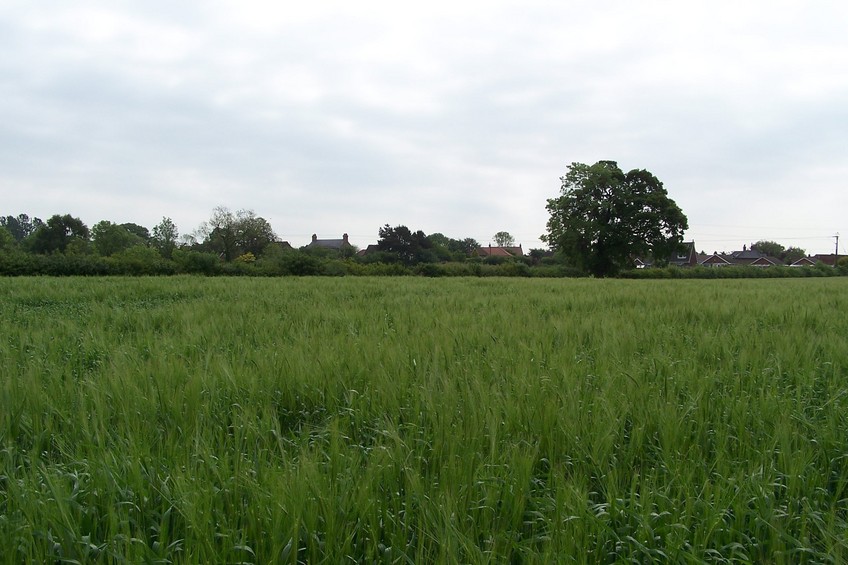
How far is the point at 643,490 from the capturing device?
1.42m

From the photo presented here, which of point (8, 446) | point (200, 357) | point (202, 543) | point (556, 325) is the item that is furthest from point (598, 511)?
point (556, 325)

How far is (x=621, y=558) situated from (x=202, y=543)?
3.58 ft

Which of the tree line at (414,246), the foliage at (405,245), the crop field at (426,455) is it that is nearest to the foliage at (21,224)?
the tree line at (414,246)

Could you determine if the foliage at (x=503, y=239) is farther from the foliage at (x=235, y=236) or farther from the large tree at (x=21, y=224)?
the large tree at (x=21, y=224)

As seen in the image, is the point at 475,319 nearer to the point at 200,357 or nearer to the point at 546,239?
the point at 200,357

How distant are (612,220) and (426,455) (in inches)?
1714

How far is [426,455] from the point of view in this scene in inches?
70.5

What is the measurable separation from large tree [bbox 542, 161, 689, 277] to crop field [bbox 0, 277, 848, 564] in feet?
130

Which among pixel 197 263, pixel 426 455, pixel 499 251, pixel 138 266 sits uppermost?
pixel 499 251

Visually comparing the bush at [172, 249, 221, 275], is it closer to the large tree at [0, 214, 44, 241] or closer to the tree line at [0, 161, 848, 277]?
the tree line at [0, 161, 848, 277]

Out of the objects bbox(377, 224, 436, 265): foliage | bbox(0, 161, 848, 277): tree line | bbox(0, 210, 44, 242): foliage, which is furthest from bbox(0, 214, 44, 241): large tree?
bbox(377, 224, 436, 265): foliage

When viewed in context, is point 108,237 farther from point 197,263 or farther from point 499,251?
point 499,251

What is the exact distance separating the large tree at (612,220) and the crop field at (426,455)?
3949 cm

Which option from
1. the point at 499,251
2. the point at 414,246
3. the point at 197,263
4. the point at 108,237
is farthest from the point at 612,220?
the point at 108,237
